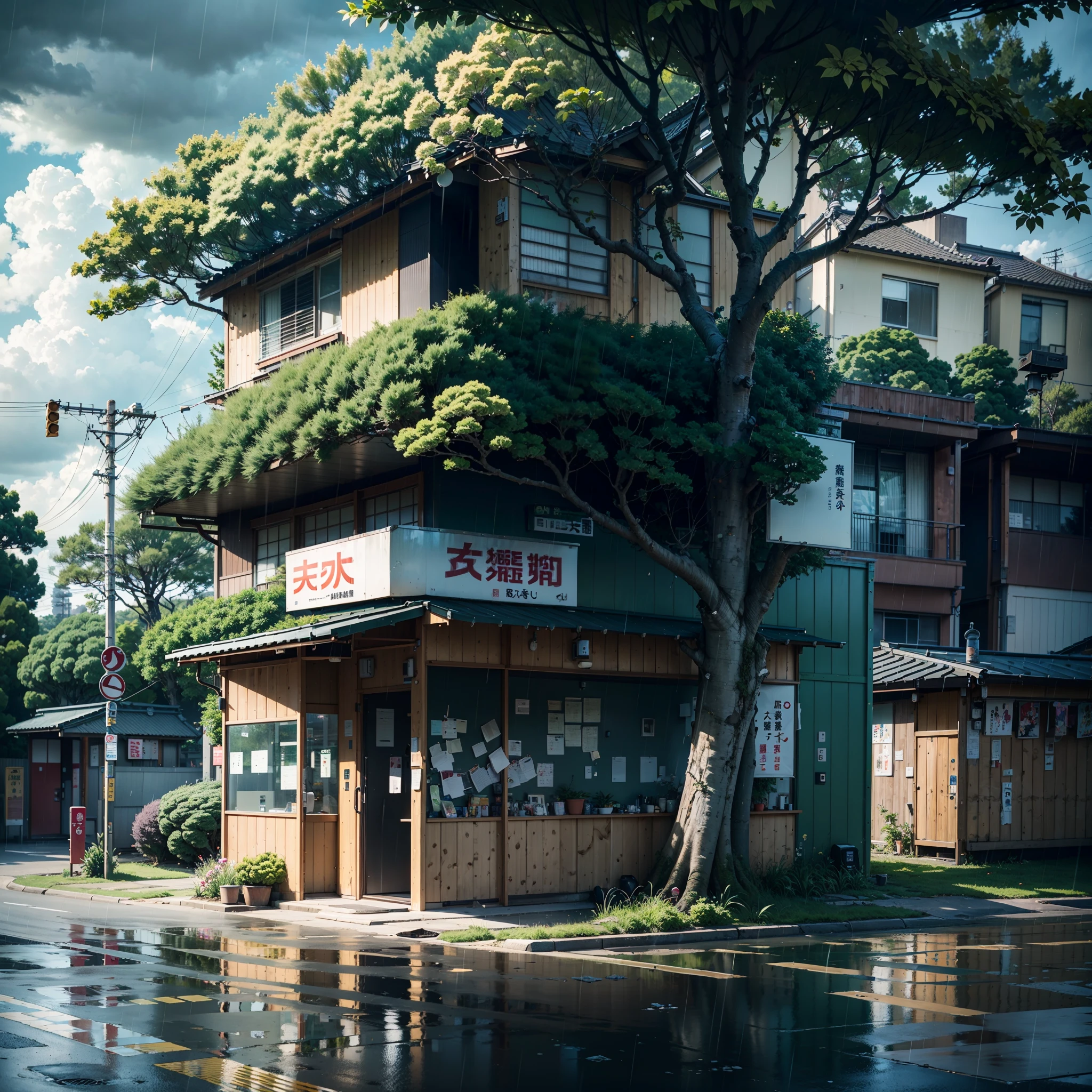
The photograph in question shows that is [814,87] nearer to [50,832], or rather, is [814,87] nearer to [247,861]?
[247,861]

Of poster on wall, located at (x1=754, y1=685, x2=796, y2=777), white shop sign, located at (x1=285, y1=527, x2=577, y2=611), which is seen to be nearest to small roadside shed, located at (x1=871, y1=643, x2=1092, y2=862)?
poster on wall, located at (x1=754, y1=685, x2=796, y2=777)

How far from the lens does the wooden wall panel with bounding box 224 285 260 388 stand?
2659cm

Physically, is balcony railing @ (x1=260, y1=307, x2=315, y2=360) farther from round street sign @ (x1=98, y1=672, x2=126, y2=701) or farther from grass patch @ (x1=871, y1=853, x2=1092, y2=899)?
grass patch @ (x1=871, y1=853, x2=1092, y2=899)

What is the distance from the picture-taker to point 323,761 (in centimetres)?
1989

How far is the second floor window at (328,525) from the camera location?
21.6 meters

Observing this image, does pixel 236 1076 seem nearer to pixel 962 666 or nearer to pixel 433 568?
pixel 433 568

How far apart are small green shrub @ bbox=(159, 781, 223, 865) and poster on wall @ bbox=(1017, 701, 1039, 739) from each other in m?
15.5

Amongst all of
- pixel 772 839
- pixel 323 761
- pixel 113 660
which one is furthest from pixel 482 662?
pixel 113 660

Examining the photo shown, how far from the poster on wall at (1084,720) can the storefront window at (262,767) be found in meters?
15.9

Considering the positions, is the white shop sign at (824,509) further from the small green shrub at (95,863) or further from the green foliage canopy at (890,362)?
the green foliage canopy at (890,362)

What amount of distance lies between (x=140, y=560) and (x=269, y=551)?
36996 mm

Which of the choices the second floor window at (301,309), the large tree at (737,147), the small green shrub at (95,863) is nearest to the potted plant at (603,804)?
the large tree at (737,147)

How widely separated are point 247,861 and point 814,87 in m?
14.2

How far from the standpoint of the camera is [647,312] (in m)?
22.6
